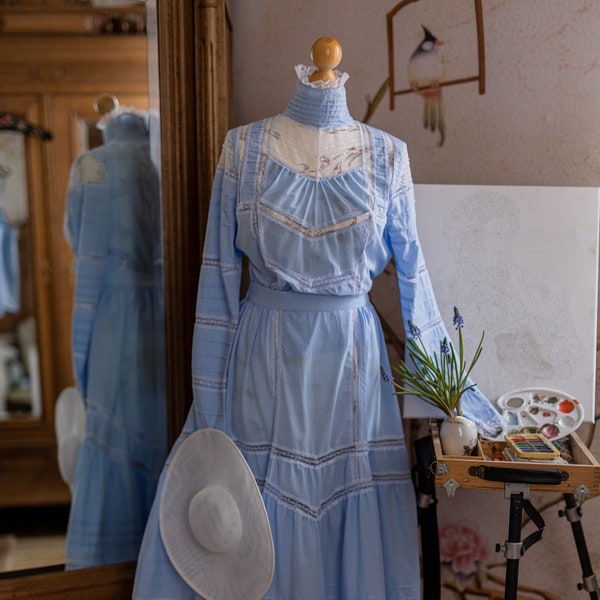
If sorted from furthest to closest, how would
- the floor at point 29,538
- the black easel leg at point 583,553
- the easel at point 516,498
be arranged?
the floor at point 29,538
the black easel leg at point 583,553
the easel at point 516,498

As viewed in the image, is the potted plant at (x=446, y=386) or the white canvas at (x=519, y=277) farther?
the white canvas at (x=519, y=277)

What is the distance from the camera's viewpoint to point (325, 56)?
1.47 meters

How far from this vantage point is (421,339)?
1.56 metres

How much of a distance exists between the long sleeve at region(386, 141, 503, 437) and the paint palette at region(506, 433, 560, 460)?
0.08 m

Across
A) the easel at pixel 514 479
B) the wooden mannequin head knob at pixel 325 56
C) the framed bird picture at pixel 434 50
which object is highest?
the framed bird picture at pixel 434 50

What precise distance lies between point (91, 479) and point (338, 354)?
747 mm

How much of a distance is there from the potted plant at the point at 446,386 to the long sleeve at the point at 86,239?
773 millimetres

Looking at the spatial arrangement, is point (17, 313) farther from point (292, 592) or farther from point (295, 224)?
point (292, 592)

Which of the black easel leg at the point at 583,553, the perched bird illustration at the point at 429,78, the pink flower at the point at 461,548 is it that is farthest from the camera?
the pink flower at the point at 461,548

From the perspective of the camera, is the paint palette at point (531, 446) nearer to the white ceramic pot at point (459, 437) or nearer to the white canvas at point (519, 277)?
the white ceramic pot at point (459, 437)

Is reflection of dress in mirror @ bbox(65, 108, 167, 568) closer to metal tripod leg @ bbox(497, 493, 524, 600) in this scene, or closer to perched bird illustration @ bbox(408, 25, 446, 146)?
perched bird illustration @ bbox(408, 25, 446, 146)

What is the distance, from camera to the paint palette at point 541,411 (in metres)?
1.60

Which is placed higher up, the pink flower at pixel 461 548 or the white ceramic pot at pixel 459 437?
the white ceramic pot at pixel 459 437

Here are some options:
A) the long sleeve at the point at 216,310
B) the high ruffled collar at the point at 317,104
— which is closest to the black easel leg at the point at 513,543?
the long sleeve at the point at 216,310
